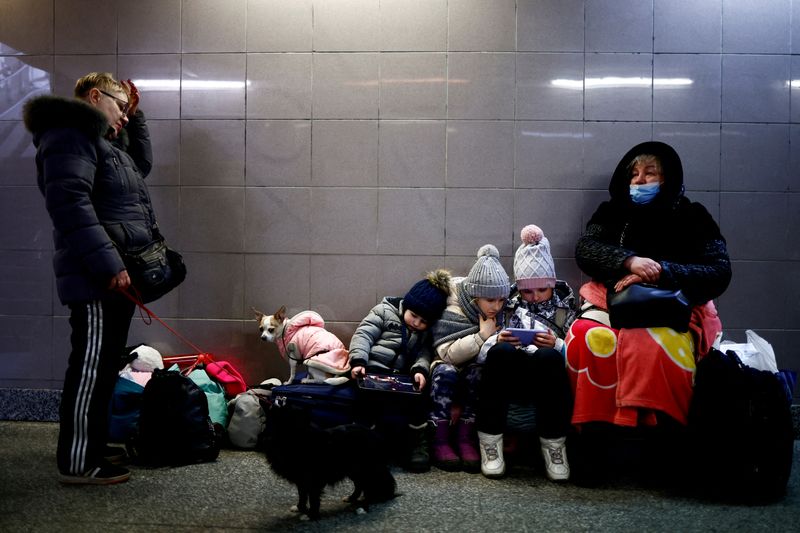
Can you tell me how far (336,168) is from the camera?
3430 mm

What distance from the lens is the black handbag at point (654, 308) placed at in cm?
247

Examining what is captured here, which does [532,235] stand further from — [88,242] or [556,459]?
[88,242]

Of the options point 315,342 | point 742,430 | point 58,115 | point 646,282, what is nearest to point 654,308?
point 646,282

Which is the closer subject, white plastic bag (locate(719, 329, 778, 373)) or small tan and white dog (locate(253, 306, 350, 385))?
white plastic bag (locate(719, 329, 778, 373))

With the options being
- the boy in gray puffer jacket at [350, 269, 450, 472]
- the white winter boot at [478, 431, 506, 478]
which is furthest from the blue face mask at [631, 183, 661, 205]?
the white winter boot at [478, 431, 506, 478]

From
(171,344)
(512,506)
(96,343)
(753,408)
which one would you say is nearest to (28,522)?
(96,343)

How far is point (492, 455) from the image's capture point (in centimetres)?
264

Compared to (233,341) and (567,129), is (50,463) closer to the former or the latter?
(233,341)

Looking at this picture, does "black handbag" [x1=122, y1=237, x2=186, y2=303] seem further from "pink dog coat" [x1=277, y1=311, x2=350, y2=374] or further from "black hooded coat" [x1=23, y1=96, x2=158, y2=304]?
"pink dog coat" [x1=277, y1=311, x2=350, y2=374]

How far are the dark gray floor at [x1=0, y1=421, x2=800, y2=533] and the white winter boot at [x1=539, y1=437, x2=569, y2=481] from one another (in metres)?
0.05

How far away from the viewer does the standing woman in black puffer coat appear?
2.31m

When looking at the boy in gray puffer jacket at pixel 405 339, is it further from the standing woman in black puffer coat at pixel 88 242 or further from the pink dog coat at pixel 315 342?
the standing woman in black puffer coat at pixel 88 242

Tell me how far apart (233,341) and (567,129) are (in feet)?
7.62

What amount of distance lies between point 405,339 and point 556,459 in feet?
3.02
